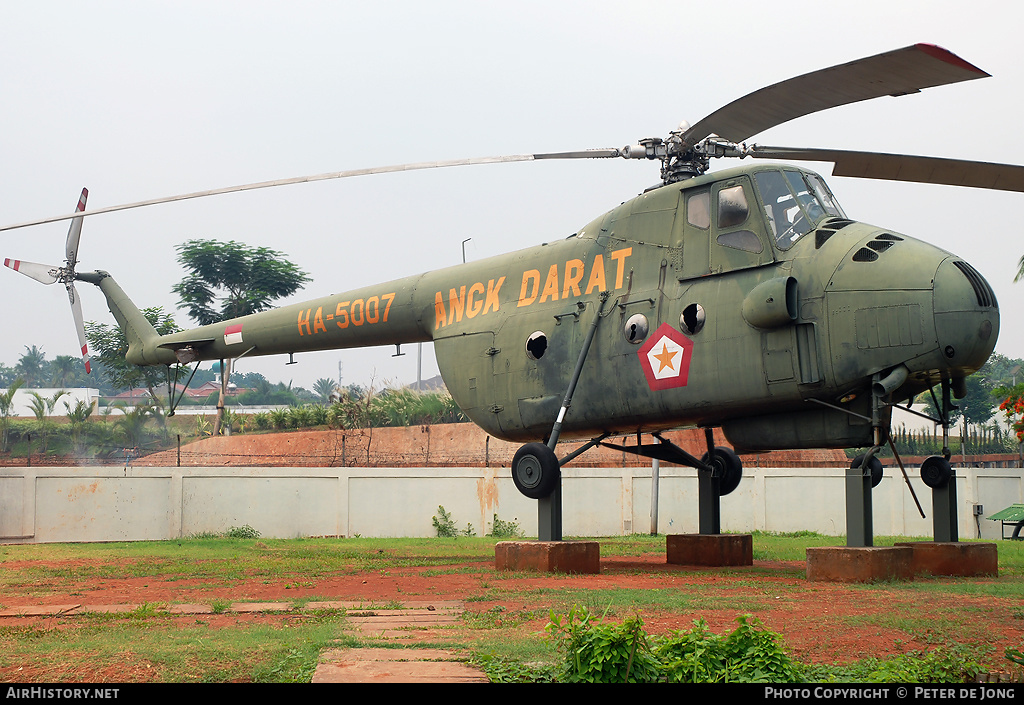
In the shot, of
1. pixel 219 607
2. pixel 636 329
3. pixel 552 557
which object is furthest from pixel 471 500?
pixel 219 607

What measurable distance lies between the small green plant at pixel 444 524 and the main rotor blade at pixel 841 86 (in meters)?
15.0


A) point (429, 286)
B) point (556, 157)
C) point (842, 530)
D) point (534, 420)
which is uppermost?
point (556, 157)

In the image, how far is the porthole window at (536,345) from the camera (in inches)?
555

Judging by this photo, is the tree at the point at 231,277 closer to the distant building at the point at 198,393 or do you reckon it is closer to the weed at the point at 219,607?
the weed at the point at 219,607

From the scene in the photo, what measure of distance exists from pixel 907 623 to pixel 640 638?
137 inches

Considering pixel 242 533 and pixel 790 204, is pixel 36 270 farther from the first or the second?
pixel 790 204

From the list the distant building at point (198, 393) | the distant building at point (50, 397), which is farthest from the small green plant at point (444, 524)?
the distant building at point (198, 393)

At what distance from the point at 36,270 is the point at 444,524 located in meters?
11.3

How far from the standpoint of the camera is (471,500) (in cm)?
2445

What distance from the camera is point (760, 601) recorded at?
928 cm

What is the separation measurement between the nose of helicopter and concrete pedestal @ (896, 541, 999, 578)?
2557 mm

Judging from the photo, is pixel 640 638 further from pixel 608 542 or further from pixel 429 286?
pixel 608 542

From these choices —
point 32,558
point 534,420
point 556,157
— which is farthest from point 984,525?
point 32,558

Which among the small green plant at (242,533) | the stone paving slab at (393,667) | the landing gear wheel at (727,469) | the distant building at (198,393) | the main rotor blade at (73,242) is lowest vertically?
the small green plant at (242,533)
